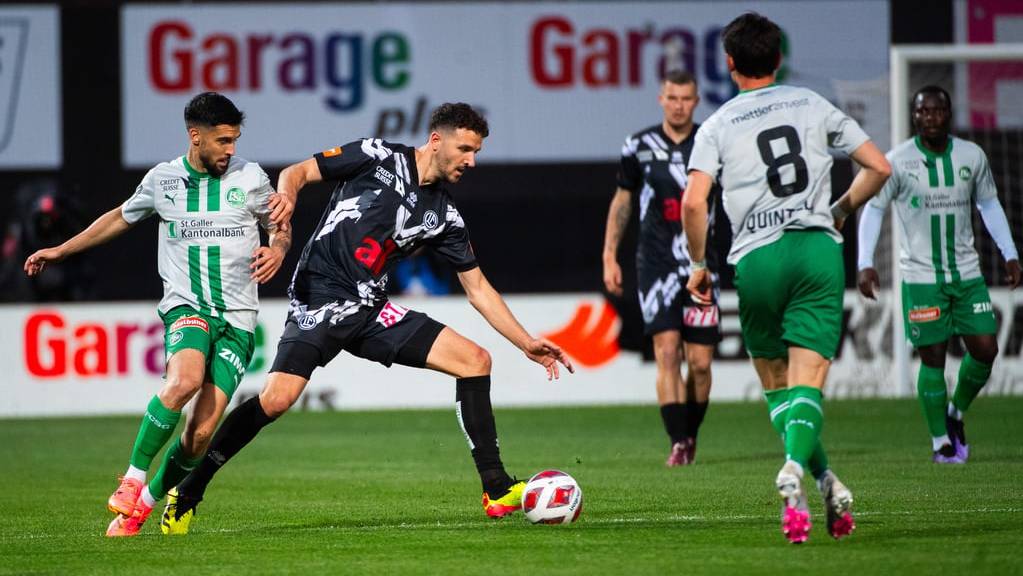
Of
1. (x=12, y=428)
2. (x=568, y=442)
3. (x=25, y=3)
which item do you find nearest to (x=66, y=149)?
(x=25, y=3)

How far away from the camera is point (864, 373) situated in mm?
14844

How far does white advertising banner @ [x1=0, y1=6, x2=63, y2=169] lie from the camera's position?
55.8 feet

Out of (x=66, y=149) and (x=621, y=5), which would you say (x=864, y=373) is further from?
(x=66, y=149)

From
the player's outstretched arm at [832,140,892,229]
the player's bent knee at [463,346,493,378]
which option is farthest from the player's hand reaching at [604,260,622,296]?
the player's outstretched arm at [832,140,892,229]

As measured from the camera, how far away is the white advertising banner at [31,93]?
17.0 m

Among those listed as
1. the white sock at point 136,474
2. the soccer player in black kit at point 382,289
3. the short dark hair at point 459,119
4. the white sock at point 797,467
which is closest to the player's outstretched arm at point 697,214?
the white sock at point 797,467

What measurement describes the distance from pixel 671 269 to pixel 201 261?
3.54 meters

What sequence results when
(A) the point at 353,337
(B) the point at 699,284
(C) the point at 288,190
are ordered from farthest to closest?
(A) the point at 353,337 < (C) the point at 288,190 < (B) the point at 699,284

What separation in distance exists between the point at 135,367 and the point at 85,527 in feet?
26.1

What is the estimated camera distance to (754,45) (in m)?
5.99

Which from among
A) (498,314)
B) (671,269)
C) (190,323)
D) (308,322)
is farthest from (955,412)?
(190,323)

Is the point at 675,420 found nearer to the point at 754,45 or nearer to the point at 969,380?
the point at 969,380

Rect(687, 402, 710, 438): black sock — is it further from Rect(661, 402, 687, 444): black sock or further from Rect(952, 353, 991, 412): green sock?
Rect(952, 353, 991, 412): green sock

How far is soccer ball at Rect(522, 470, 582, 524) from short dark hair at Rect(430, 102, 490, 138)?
1456mm
